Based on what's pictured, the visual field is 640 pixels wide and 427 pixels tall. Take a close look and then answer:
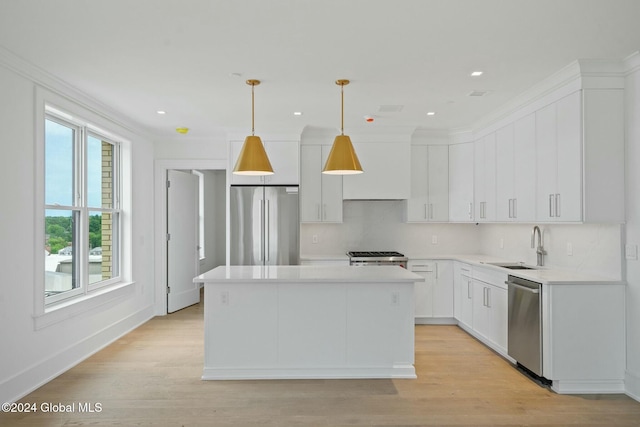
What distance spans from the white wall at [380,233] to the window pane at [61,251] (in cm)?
286

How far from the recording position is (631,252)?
10.8 feet

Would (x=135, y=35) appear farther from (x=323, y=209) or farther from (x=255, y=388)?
(x=323, y=209)

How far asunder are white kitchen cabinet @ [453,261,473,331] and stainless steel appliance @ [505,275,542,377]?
3.46 feet

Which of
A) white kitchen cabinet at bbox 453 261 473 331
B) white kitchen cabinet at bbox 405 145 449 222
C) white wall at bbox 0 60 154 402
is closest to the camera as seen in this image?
white wall at bbox 0 60 154 402

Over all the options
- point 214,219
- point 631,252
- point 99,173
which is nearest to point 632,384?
point 631,252

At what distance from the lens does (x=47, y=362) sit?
142 inches

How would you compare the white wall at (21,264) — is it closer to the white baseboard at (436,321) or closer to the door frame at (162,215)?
the door frame at (162,215)

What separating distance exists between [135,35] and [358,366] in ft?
9.84

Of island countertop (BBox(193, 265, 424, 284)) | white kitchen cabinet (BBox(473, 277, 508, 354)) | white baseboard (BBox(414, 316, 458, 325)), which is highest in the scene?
island countertop (BBox(193, 265, 424, 284))

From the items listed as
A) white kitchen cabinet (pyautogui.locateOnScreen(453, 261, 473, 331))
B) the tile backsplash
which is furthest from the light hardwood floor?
the tile backsplash

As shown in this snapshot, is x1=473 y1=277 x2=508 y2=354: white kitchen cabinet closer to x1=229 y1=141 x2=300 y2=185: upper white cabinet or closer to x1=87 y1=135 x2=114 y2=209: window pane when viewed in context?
x1=229 y1=141 x2=300 y2=185: upper white cabinet

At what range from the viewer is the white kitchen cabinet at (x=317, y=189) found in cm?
577

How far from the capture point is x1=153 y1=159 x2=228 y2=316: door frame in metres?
6.03

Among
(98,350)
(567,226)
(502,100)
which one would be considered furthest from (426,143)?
(98,350)
